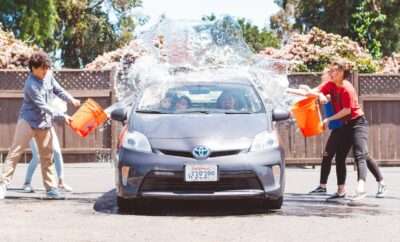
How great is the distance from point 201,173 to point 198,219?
450 mm

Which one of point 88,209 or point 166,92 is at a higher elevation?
point 166,92

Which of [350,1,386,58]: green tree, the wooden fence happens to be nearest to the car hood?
the wooden fence

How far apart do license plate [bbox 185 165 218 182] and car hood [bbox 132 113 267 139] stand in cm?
35

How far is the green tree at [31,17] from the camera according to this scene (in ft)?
90.7

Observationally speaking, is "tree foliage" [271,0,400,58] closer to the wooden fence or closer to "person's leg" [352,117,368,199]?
the wooden fence

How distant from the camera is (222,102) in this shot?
361 inches

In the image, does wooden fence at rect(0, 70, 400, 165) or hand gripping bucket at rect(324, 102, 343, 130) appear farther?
wooden fence at rect(0, 70, 400, 165)

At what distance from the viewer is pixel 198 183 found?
809cm

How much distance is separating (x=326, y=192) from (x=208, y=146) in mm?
2900

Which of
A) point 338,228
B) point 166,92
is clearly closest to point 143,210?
point 166,92

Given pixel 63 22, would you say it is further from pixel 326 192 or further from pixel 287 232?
pixel 287 232

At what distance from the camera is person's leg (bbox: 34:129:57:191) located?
962cm

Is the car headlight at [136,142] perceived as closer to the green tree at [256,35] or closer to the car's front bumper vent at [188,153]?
the car's front bumper vent at [188,153]

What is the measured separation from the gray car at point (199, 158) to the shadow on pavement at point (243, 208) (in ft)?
0.61
